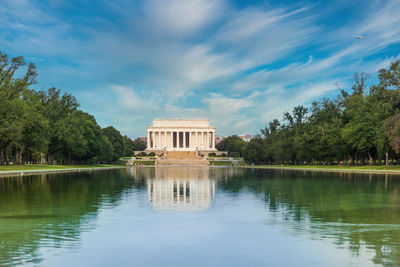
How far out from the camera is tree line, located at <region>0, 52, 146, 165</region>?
5259cm

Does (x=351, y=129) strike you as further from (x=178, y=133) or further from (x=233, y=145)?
(x=178, y=133)

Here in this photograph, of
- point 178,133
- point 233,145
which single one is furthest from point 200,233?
point 178,133

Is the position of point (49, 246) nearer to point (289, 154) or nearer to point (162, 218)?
point (162, 218)

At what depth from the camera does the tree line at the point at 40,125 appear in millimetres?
52594

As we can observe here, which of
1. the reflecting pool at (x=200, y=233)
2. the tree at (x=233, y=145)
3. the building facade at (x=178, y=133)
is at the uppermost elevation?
the building facade at (x=178, y=133)

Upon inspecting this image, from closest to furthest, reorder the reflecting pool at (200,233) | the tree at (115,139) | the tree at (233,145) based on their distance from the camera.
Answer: the reflecting pool at (200,233)
the tree at (115,139)
the tree at (233,145)

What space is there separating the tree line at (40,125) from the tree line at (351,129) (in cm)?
3885


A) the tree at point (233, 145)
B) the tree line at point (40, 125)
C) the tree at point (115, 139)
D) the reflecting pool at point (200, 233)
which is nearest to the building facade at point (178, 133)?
the tree at point (233, 145)

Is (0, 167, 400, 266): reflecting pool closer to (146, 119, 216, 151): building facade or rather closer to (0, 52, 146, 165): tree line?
(0, 52, 146, 165): tree line

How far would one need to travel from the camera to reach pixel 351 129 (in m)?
58.9

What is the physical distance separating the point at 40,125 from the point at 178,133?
99.2 metres

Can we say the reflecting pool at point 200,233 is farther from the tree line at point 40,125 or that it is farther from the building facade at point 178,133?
the building facade at point 178,133

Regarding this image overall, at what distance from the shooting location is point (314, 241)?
32.7ft

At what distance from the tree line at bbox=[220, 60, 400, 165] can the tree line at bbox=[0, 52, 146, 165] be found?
38847 millimetres
